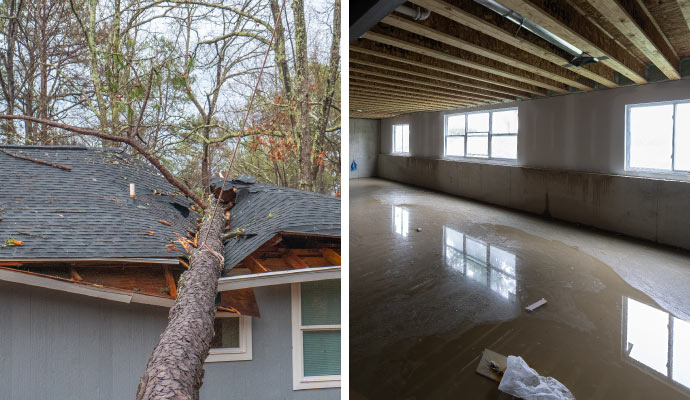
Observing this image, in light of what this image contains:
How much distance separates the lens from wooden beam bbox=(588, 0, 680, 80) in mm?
3097

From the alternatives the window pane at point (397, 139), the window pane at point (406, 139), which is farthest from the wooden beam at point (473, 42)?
the window pane at point (397, 139)

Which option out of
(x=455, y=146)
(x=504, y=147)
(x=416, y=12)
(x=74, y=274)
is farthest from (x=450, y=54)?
(x=455, y=146)

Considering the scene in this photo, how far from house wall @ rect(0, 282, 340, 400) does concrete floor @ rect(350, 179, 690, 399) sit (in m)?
1.50

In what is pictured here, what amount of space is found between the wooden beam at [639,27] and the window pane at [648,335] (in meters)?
2.37

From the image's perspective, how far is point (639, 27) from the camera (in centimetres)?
345

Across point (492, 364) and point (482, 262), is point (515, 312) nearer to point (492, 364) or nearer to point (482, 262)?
point (492, 364)

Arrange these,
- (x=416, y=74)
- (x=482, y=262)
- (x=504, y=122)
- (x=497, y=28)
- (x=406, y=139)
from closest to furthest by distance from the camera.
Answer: (x=497, y=28)
(x=482, y=262)
(x=416, y=74)
(x=504, y=122)
(x=406, y=139)

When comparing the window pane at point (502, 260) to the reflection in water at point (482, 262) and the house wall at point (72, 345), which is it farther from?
the house wall at point (72, 345)

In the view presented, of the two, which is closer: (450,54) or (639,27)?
(639,27)

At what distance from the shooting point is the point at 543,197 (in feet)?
24.4

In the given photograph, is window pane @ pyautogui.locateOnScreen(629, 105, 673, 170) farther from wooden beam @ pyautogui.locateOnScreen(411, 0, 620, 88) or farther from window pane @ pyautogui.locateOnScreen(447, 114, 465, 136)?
window pane @ pyautogui.locateOnScreen(447, 114, 465, 136)

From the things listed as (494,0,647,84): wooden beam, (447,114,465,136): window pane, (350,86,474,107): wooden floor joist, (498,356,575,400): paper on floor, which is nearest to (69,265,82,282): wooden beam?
(498,356,575,400): paper on floor

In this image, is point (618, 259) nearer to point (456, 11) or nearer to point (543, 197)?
point (543, 197)

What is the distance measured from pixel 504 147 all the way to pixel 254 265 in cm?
817
